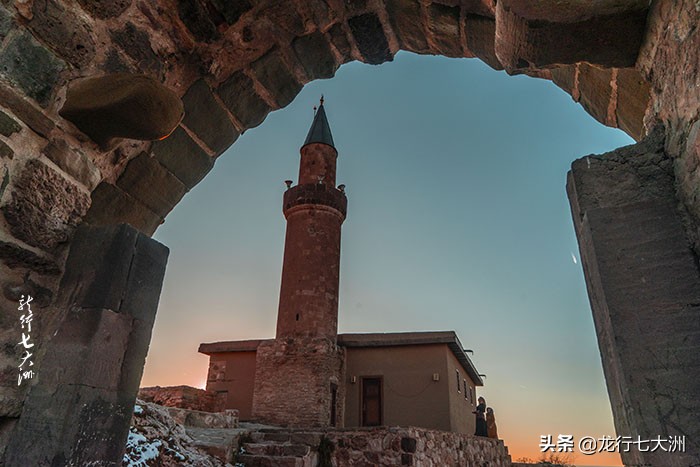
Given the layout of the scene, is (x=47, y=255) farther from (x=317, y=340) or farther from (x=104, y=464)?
(x=317, y=340)

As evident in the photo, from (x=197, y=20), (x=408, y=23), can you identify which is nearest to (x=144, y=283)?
(x=197, y=20)

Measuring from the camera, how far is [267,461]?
5.64 metres

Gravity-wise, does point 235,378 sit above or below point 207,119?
above

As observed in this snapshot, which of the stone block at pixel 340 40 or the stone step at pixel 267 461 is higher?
the stone block at pixel 340 40

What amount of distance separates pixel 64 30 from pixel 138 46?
1.05ft

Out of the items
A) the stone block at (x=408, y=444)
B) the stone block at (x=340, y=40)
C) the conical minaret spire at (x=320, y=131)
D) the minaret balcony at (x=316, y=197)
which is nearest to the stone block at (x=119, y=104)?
the stone block at (x=340, y=40)

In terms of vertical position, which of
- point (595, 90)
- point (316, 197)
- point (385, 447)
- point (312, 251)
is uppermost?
point (316, 197)

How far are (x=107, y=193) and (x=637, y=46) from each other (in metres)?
2.37

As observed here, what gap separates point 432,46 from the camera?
264cm

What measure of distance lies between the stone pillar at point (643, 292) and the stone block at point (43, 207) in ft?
6.82

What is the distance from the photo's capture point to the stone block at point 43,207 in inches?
57.7

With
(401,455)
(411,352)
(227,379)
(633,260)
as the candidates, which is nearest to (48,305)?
(633,260)

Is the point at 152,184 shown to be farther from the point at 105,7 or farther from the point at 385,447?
the point at 385,447

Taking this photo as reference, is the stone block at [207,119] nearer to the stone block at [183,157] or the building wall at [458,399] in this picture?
the stone block at [183,157]
